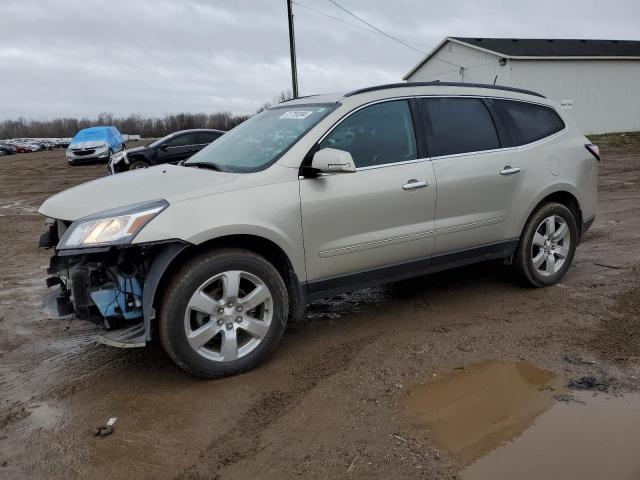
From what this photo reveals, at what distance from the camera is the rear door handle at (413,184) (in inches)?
163

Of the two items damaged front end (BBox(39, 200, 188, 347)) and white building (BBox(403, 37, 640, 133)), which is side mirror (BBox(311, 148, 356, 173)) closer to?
damaged front end (BBox(39, 200, 188, 347))

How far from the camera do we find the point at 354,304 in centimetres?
506

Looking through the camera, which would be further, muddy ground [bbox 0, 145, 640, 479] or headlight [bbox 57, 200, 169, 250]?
headlight [bbox 57, 200, 169, 250]

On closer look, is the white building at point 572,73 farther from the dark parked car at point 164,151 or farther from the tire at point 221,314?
the tire at point 221,314

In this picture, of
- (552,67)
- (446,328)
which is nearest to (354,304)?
(446,328)

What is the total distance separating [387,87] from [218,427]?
2813mm

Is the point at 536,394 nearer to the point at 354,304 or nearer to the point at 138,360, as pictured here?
the point at 354,304

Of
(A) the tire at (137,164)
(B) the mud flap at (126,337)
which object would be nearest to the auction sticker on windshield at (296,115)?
(B) the mud flap at (126,337)

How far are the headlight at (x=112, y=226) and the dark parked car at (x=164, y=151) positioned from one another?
1170cm

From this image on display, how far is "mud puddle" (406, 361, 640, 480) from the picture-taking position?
8.64 feet

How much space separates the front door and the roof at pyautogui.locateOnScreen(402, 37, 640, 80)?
26.1m

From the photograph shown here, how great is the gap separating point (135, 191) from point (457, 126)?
2616 mm

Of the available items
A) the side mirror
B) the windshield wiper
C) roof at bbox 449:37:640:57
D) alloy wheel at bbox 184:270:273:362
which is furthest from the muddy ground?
roof at bbox 449:37:640:57

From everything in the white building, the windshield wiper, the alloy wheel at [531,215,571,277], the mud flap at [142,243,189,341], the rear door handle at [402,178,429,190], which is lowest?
the alloy wheel at [531,215,571,277]
